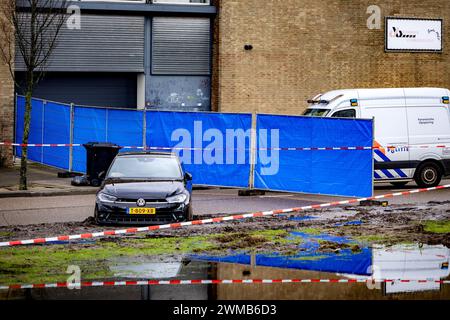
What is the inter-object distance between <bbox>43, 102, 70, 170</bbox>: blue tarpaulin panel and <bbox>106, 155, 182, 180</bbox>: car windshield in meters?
9.21

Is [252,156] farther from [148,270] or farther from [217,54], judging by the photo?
[148,270]

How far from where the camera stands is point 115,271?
41.1 ft

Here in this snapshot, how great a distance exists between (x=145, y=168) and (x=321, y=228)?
357cm

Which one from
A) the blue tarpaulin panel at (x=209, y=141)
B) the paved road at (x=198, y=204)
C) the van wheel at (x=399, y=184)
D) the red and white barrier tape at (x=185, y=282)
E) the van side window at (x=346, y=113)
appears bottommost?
the red and white barrier tape at (x=185, y=282)

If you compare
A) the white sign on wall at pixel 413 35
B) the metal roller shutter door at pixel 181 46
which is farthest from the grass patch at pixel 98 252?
the white sign on wall at pixel 413 35

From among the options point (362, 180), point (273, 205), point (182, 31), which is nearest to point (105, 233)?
point (273, 205)

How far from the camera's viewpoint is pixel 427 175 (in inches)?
1011

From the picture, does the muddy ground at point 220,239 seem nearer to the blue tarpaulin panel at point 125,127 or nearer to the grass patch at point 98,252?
the grass patch at point 98,252

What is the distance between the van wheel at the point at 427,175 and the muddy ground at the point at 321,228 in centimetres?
592

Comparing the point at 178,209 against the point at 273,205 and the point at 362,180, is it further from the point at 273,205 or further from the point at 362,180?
the point at 362,180

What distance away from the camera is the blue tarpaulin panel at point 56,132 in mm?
27828

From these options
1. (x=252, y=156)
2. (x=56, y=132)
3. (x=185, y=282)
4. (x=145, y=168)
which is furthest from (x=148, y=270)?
(x=56, y=132)

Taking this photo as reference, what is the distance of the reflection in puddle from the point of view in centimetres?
1091

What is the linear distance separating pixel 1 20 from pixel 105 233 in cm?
1640
